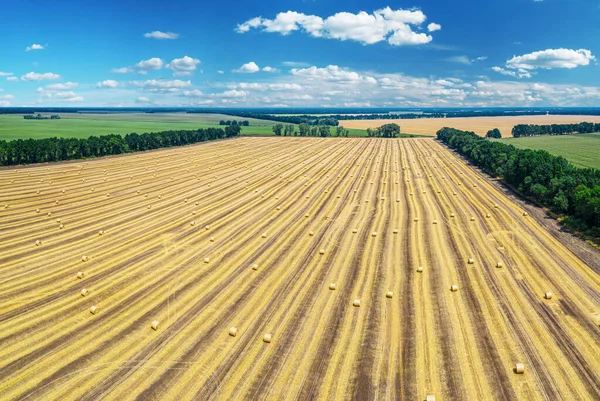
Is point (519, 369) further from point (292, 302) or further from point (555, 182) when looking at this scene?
point (555, 182)

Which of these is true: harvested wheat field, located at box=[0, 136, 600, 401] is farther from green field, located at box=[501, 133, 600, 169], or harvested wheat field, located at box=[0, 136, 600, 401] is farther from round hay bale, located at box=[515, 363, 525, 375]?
green field, located at box=[501, 133, 600, 169]

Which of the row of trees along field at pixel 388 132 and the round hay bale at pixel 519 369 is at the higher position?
the row of trees along field at pixel 388 132

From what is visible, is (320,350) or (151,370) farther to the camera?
(320,350)

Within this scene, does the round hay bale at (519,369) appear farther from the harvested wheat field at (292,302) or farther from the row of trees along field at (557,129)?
the row of trees along field at (557,129)

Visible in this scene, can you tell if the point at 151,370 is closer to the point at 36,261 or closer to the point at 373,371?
the point at 373,371

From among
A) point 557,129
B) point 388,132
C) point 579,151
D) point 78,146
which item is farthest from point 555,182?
point 557,129

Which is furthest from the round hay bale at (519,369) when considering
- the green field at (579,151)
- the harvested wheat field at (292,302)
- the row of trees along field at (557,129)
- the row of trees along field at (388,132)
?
the row of trees along field at (557,129)

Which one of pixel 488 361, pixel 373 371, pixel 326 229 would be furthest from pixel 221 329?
pixel 326 229
